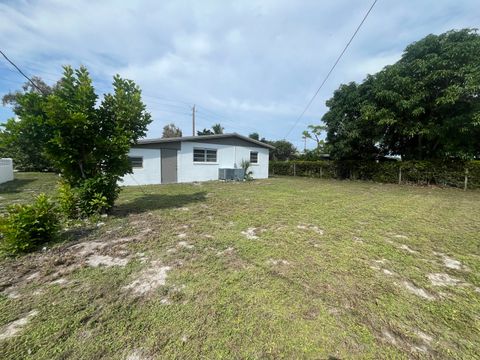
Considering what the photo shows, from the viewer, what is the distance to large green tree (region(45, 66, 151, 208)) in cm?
453

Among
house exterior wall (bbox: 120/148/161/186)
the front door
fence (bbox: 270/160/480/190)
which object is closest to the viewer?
fence (bbox: 270/160/480/190)

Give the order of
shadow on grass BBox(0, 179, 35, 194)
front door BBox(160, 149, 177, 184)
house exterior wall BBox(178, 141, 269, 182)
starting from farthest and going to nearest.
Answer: house exterior wall BBox(178, 141, 269, 182) < front door BBox(160, 149, 177, 184) < shadow on grass BBox(0, 179, 35, 194)

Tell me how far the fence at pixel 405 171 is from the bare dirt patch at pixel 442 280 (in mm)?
11580

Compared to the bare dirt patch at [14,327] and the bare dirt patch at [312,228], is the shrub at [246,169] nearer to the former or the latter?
the bare dirt patch at [312,228]

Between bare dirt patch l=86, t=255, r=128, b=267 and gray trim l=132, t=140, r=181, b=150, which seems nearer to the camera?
bare dirt patch l=86, t=255, r=128, b=267

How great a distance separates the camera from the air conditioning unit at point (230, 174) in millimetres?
14164

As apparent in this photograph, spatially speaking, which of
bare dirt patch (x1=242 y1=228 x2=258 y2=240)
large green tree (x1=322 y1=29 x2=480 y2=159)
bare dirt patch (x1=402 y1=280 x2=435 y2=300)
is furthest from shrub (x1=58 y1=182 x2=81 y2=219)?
large green tree (x1=322 y1=29 x2=480 y2=159)

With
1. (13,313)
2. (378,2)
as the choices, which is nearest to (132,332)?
(13,313)

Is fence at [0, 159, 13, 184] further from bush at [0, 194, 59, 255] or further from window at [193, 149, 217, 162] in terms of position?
bush at [0, 194, 59, 255]

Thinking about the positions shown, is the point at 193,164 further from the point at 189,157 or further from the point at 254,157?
the point at 254,157

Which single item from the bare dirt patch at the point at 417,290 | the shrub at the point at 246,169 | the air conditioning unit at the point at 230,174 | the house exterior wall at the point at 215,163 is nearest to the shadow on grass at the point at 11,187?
the house exterior wall at the point at 215,163

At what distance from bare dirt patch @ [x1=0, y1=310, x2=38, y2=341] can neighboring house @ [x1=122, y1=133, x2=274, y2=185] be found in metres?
8.98

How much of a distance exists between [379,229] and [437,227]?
51.8 inches

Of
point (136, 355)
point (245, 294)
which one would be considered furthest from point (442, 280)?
point (136, 355)
